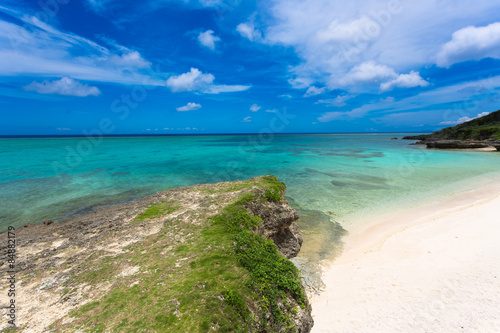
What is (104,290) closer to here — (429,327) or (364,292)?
(364,292)

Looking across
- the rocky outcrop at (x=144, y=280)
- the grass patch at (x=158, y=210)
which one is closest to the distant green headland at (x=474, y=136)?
the rocky outcrop at (x=144, y=280)

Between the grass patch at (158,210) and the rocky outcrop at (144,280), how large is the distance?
10 centimetres

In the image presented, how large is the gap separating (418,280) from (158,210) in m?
11.7

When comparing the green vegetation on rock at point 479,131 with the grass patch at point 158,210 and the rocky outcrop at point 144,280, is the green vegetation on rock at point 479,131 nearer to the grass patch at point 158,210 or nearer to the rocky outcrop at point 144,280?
the rocky outcrop at point 144,280

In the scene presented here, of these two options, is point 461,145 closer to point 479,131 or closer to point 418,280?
point 479,131

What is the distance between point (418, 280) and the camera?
8.23 meters

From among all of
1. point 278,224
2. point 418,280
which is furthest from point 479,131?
point 278,224

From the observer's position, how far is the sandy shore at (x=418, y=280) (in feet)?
21.4

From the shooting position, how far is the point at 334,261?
1091 cm

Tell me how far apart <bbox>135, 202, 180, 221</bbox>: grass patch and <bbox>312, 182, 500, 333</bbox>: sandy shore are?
756cm

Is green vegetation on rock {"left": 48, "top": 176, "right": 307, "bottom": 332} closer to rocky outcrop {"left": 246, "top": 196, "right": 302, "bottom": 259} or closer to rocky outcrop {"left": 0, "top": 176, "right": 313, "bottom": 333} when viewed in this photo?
rocky outcrop {"left": 0, "top": 176, "right": 313, "bottom": 333}

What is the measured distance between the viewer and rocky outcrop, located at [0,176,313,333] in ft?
15.3

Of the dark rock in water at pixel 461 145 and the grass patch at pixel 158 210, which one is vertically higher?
the dark rock in water at pixel 461 145

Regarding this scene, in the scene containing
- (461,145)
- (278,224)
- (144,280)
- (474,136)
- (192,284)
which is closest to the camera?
(192,284)
